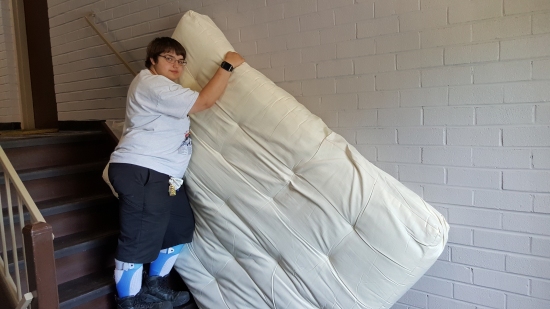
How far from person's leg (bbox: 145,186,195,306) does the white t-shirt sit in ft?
0.73

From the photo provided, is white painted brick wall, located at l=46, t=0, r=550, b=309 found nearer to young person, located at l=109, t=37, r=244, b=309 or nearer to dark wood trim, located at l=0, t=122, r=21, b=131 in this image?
young person, located at l=109, t=37, r=244, b=309

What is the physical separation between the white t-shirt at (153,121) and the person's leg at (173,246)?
8.8 inches

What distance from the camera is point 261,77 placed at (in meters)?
2.00

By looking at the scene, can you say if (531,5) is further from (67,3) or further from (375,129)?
(67,3)

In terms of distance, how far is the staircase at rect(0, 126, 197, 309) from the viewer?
2021 millimetres

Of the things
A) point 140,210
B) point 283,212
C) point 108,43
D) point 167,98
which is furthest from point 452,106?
point 108,43

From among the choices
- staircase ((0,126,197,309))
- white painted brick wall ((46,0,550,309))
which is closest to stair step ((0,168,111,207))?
staircase ((0,126,197,309))

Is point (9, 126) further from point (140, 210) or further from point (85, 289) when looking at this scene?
point (140, 210)

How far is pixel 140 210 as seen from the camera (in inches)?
74.0

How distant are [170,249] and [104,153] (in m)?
1.18

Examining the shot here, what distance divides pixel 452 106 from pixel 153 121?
136 cm

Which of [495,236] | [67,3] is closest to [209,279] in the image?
[495,236]

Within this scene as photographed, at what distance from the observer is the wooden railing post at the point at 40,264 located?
Result: 5.03ft

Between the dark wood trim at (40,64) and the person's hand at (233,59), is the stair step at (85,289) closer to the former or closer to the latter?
the person's hand at (233,59)
